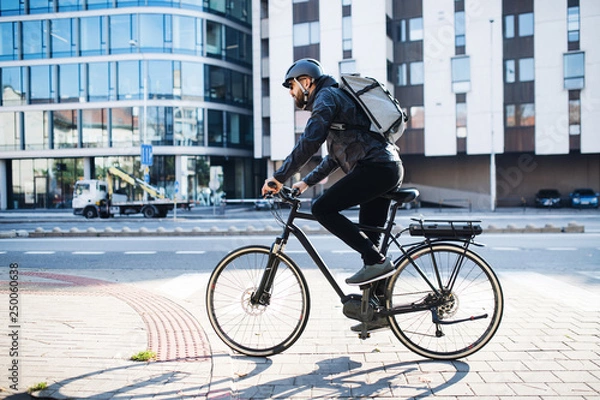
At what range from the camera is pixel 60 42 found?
43375 millimetres

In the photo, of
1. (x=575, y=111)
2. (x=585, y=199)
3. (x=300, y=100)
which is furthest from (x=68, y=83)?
(x=300, y=100)

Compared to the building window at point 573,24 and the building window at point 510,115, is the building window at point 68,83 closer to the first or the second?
the building window at point 510,115

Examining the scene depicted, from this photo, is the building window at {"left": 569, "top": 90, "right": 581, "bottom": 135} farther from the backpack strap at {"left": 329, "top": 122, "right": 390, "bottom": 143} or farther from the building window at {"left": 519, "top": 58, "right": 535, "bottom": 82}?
the backpack strap at {"left": 329, "top": 122, "right": 390, "bottom": 143}

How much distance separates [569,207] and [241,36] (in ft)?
105

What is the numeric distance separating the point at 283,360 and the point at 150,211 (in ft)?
89.6

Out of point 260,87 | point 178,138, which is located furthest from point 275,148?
point 178,138

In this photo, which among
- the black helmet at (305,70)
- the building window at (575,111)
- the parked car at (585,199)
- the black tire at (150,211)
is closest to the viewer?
the black helmet at (305,70)

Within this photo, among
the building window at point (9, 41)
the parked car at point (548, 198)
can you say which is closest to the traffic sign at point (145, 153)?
the building window at point (9, 41)

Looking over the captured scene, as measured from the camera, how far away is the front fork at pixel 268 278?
376cm

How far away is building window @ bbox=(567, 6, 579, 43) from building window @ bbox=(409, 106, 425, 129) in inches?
426

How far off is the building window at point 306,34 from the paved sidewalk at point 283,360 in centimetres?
3456

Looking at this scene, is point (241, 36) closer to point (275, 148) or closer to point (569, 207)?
point (275, 148)

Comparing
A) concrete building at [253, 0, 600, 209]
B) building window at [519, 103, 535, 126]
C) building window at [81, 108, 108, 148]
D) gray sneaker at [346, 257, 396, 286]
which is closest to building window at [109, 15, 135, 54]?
building window at [81, 108, 108, 148]

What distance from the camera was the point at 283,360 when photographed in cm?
371
